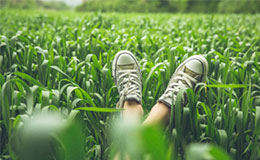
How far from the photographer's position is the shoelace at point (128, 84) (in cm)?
112

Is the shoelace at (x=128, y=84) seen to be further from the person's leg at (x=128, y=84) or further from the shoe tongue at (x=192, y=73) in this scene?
the shoe tongue at (x=192, y=73)

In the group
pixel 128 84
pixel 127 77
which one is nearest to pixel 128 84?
pixel 128 84

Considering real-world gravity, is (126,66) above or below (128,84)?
above

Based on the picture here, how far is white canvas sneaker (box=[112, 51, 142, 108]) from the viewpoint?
111 cm

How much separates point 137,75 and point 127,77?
0.21 ft

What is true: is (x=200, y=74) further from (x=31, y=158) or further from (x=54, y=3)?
(x=54, y=3)

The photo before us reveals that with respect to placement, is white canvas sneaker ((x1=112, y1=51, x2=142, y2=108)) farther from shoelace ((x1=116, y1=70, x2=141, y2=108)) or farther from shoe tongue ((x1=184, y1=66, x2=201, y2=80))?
shoe tongue ((x1=184, y1=66, x2=201, y2=80))

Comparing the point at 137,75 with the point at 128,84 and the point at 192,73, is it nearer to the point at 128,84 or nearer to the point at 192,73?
the point at 128,84

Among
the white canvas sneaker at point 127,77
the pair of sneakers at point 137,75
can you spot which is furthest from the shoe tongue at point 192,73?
the white canvas sneaker at point 127,77

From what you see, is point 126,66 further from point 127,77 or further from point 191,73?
point 191,73

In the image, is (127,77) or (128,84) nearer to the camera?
(128,84)

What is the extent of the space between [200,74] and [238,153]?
492 millimetres

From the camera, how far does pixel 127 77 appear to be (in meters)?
1.29

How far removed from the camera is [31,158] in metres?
0.26
